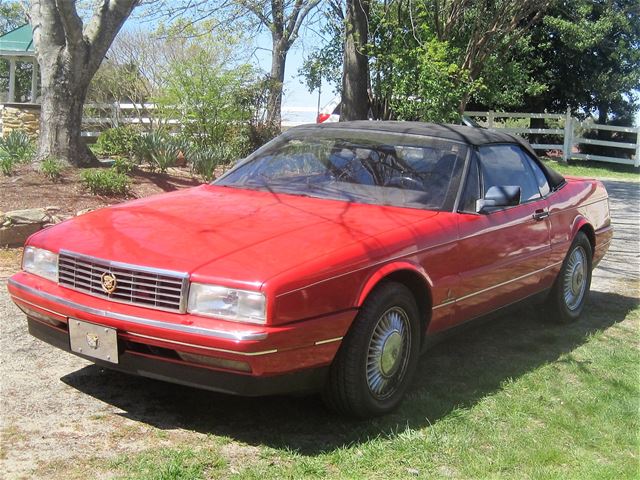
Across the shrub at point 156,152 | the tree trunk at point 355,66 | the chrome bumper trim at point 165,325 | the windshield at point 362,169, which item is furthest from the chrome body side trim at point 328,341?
the tree trunk at point 355,66

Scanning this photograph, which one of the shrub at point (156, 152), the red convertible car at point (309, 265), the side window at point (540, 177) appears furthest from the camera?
the shrub at point (156, 152)

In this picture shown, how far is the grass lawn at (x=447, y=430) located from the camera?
3371mm

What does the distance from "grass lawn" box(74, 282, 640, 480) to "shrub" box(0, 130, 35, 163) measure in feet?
23.5

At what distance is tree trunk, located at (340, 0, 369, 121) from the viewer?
39.7 feet

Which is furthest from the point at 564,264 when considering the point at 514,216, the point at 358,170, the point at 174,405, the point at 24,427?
the point at 24,427

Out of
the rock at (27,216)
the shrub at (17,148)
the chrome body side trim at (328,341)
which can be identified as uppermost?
the shrub at (17,148)

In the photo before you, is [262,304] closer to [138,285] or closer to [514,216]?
[138,285]

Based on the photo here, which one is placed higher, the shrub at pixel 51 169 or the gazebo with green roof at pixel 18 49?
the gazebo with green roof at pixel 18 49

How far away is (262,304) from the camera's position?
3.33 m

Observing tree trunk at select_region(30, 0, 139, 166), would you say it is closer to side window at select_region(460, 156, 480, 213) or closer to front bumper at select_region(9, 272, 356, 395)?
side window at select_region(460, 156, 480, 213)

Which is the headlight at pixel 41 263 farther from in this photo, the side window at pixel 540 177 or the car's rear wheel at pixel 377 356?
the side window at pixel 540 177

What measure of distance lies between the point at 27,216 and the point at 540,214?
16.2 ft

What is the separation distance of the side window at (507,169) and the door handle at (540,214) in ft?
0.37

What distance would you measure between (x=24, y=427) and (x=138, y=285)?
2.93 ft
